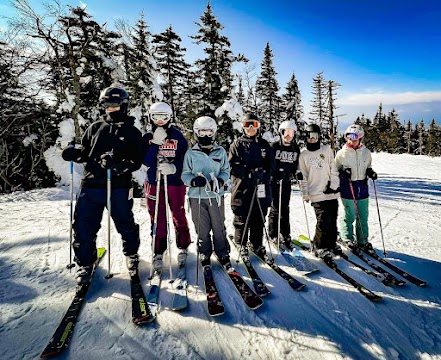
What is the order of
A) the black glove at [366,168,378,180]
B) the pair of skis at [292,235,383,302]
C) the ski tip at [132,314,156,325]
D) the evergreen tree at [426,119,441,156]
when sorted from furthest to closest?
the evergreen tree at [426,119,441,156]
the black glove at [366,168,378,180]
the pair of skis at [292,235,383,302]
the ski tip at [132,314,156,325]

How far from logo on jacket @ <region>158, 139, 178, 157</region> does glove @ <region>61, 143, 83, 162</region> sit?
3.75 feet

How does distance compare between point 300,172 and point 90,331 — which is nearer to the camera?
point 90,331

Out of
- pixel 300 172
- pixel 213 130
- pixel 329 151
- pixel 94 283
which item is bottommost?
pixel 94 283

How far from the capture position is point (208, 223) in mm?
4012

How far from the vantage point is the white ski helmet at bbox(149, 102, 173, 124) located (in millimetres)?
3816

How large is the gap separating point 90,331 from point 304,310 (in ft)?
8.36

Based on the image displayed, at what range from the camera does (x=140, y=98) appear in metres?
20.3

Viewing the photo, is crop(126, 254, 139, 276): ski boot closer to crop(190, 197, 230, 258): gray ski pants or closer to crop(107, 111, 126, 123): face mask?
crop(190, 197, 230, 258): gray ski pants

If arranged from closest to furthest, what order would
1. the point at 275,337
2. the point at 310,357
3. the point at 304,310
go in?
1. the point at 310,357
2. the point at 275,337
3. the point at 304,310

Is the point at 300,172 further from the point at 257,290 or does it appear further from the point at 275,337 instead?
the point at 275,337

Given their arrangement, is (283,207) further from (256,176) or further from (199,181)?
(199,181)

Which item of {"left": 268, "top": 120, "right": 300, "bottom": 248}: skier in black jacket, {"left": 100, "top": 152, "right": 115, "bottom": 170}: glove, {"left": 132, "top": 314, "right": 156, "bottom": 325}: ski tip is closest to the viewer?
{"left": 132, "top": 314, "right": 156, "bottom": 325}: ski tip

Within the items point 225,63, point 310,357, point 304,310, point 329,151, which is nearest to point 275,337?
point 310,357

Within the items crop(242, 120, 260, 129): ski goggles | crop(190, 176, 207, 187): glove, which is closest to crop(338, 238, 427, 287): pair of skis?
crop(242, 120, 260, 129): ski goggles
